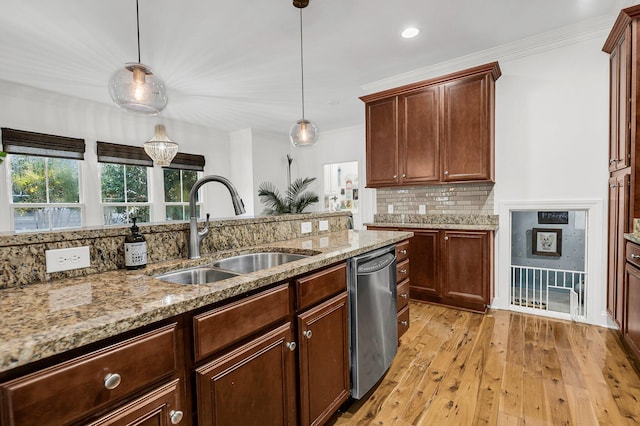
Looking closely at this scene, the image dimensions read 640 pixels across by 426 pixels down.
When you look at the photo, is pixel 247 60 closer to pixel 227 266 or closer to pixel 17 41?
pixel 17 41

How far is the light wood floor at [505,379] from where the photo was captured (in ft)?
5.47

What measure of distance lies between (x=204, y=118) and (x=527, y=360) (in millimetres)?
5612

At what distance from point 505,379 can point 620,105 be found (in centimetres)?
225

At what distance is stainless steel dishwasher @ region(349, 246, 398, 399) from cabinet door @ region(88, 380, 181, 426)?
987 mm

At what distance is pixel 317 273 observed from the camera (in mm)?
1421

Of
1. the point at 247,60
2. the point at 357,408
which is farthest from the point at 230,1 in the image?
the point at 357,408

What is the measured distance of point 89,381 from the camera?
2.27ft

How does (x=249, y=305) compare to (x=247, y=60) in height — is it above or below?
below

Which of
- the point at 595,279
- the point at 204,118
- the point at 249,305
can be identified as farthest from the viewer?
the point at 204,118

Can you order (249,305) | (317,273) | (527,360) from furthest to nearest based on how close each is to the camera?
(527,360) < (317,273) < (249,305)

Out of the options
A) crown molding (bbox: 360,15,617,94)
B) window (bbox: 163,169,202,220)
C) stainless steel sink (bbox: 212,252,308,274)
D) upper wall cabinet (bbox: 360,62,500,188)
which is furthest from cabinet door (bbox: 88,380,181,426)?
window (bbox: 163,169,202,220)

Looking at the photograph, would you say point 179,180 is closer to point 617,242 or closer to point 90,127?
point 90,127

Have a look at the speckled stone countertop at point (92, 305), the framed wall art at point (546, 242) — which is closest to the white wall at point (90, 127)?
the speckled stone countertop at point (92, 305)

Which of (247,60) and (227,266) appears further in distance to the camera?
(247,60)
